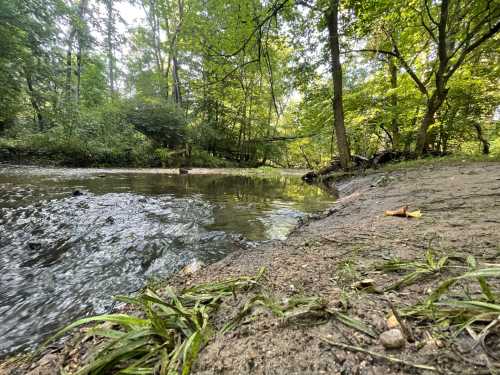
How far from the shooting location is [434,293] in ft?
3.05

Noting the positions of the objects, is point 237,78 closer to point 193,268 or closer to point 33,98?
point 193,268

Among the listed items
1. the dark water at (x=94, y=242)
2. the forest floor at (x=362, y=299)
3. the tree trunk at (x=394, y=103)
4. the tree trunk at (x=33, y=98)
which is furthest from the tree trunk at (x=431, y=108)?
the tree trunk at (x=33, y=98)

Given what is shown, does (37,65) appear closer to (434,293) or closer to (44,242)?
(44,242)

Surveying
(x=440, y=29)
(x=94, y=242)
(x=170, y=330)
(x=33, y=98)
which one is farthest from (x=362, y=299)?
(x=33, y=98)

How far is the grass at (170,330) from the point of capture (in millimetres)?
833

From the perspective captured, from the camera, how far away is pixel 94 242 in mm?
2672

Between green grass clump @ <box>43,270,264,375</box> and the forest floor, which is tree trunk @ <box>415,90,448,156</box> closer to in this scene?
the forest floor

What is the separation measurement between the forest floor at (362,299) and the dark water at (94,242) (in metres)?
0.47

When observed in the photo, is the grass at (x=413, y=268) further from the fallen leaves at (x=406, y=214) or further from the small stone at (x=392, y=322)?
the fallen leaves at (x=406, y=214)

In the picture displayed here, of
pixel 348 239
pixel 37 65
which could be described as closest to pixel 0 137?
pixel 37 65

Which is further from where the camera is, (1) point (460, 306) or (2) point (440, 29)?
(2) point (440, 29)

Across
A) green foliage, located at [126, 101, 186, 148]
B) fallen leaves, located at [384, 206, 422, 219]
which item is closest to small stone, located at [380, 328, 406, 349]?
fallen leaves, located at [384, 206, 422, 219]

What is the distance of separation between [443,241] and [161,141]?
16624 mm

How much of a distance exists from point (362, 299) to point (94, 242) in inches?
112
